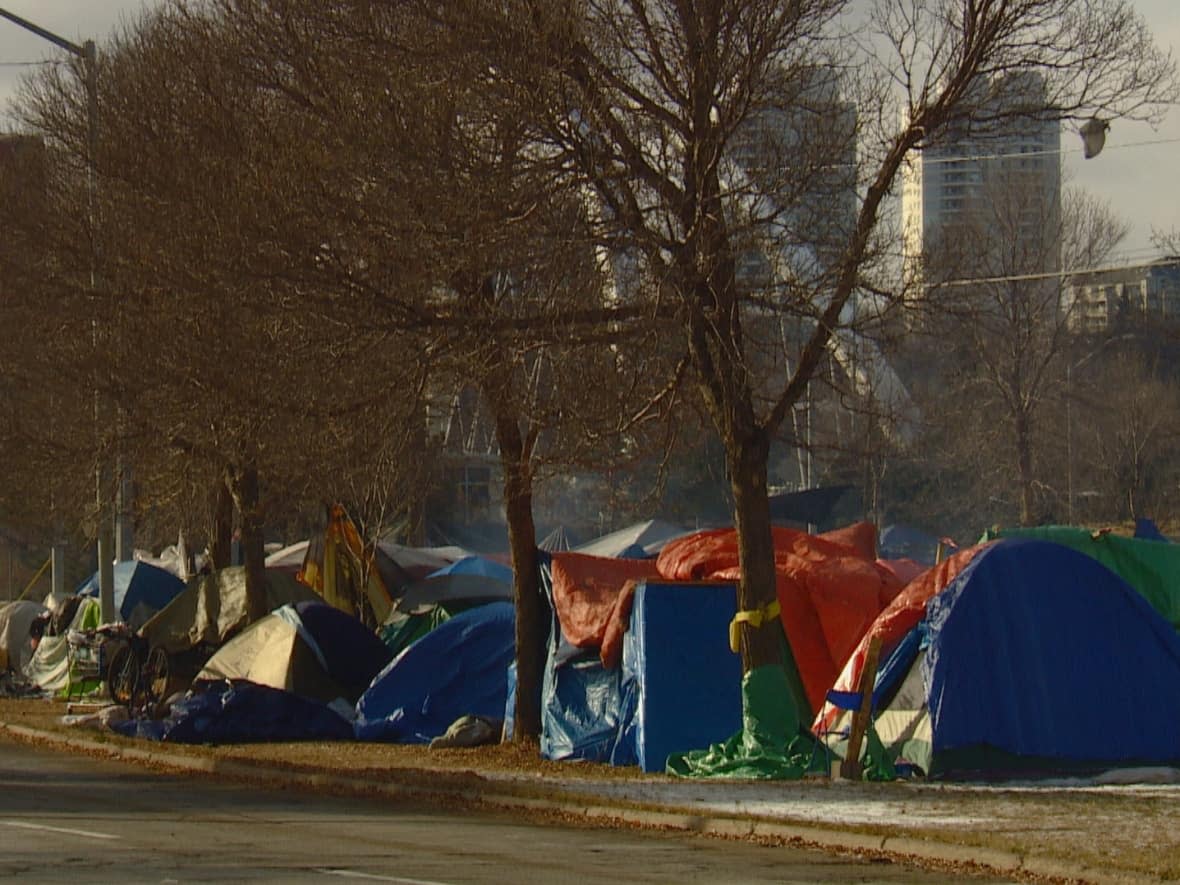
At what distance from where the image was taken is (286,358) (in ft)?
50.5

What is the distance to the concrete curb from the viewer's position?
10.5 meters

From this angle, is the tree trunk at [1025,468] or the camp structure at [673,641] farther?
the tree trunk at [1025,468]

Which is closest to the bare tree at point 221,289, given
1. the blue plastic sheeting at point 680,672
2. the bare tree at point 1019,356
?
the blue plastic sheeting at point 680,672

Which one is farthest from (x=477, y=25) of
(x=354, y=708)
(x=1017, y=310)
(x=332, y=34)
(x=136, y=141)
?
(x=1017, y=310)

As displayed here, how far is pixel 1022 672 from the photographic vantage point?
1523 centimetres

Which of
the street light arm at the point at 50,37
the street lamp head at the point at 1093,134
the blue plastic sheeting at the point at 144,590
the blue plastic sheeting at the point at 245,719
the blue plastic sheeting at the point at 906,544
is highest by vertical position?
the street light arm at the point at 50,37

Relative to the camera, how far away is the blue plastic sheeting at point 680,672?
16328 mm

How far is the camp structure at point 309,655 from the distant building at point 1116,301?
27757 mm

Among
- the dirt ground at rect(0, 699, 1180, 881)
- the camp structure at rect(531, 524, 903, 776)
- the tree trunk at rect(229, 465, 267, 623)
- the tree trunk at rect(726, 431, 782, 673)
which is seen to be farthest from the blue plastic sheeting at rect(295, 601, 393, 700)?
the tree trunk at rect(726, 431, 782, 673)

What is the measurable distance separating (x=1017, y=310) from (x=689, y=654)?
26601 mm

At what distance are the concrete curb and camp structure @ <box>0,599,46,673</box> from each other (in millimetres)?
13171

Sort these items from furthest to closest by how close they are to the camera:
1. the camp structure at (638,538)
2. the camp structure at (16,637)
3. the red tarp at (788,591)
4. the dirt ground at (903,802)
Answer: the camp structure at (638,538), the camp structure at (16,637), the red tarp at (788,591), the dirt ground at (903,802)

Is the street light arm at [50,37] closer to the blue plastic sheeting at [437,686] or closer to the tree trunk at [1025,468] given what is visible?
the blue plastic sheeting at [437,686]

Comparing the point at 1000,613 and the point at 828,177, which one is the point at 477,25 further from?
the point at 1000,613
